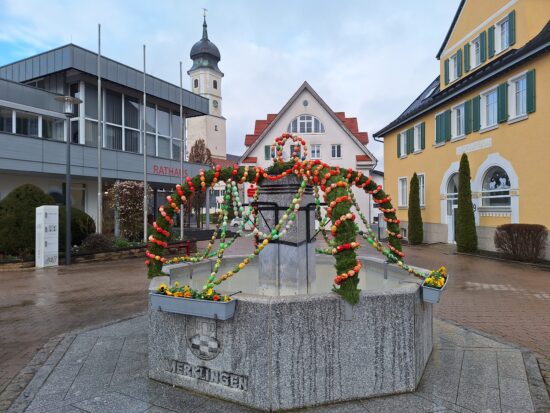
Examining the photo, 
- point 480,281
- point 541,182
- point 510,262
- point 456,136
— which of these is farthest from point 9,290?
point 456,136

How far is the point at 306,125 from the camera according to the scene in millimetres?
33312

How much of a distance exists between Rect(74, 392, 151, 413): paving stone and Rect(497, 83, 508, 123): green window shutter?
16.2m

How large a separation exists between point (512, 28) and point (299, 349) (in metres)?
17.9

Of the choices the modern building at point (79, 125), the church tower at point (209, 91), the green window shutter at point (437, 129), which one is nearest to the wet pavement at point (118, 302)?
the modern building at point (79, 125)

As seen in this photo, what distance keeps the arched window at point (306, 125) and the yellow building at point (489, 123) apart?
33.5 feet

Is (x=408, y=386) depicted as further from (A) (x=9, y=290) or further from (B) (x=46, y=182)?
(B) (x=46, y=182)

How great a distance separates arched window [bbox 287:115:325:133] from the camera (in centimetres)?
3316

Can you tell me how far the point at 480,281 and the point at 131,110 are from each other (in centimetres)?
1955

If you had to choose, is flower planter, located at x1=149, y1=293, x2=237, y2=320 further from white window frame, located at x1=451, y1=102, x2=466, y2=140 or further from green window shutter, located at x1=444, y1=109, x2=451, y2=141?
green window shutter, located at x1=444, y1=109, x2=451, y2=141

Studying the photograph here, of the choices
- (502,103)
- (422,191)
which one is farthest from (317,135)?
(502,103)

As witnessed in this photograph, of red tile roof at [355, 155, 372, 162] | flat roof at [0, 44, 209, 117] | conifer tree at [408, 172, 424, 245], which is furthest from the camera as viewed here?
red tile roof at [355, 155, 372, 162]

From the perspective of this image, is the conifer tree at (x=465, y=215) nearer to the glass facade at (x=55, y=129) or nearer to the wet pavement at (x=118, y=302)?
the wet pavement at (x=118, y=302)

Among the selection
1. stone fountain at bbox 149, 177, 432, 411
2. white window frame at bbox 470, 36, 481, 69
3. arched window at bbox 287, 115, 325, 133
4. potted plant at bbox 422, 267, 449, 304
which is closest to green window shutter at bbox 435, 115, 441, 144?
white window frame at bbox 470, 36, 481, 69

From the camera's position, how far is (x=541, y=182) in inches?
534
